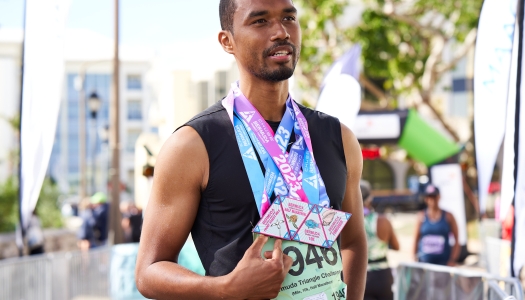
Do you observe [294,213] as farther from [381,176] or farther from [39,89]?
[381,176]

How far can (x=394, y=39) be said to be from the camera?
21531 mm

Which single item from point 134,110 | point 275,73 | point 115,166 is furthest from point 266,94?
point 134,110

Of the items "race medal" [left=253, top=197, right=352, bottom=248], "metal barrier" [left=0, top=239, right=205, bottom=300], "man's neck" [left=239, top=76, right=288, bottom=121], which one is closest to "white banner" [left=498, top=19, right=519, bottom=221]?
"metal barrier" [left=0, top=239, right=205, bottom=300]

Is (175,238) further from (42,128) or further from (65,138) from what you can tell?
(65,138)

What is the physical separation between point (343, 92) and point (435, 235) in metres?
3.14

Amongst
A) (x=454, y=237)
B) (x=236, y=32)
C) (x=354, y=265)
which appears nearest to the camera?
(x=236, y=32)

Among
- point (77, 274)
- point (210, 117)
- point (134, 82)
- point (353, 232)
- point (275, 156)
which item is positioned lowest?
point (77, 274)

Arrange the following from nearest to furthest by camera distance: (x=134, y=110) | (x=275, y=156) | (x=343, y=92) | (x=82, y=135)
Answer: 1. (x=275, y=156)
2. (x=343, y=92)
3. (x=82, y=135)
4. (x=134, y=110)

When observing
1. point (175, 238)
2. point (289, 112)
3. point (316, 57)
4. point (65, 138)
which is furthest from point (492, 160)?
point (65, 138)

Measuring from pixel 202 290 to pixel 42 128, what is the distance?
372 cm

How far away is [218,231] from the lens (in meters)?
2.12

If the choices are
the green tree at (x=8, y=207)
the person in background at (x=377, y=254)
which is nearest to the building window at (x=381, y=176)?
the green tree at (x=8, y=207)

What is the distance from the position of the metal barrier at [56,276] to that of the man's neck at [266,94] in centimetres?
652

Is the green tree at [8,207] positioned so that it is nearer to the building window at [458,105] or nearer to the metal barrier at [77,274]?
the metal barrier at [77,274]
